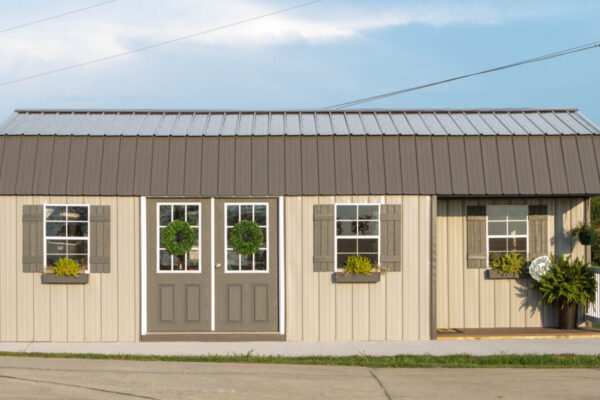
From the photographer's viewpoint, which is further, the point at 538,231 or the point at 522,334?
the point at 538,231

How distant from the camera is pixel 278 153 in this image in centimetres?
1096

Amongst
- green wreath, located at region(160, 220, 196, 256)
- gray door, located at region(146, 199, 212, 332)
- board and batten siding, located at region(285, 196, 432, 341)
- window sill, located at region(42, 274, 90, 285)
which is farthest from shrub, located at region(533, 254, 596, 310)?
window sill, located at region(42, 274, 90, 285)

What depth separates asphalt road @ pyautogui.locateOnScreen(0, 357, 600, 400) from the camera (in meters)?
7.34

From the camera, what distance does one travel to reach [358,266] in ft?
35.4

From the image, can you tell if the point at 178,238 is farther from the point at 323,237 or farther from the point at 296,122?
the point at 296,122

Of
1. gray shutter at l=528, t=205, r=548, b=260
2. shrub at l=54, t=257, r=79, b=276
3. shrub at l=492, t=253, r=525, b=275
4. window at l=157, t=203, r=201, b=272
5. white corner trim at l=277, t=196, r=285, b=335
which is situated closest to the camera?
shrub at l=54, t=257, r=79, b=276

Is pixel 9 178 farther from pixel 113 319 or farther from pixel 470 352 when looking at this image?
pixel 470 352

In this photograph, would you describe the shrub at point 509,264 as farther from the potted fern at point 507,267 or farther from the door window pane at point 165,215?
the door window pane at point 165,215

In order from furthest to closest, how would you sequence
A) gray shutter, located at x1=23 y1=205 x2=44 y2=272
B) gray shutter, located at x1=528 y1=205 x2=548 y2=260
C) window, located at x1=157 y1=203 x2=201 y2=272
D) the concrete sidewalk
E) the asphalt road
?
gray shutter, located at x1=528 y1=205 x2=548 y2=260
window, located at x1=157 y1=203 x2=201 y2=272
gray shutter, located at x1=23 y1=205 x2=44 y2=272
the concrete sidewalk
the asphalt road

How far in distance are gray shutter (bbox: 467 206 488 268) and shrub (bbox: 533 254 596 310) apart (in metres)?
1.12

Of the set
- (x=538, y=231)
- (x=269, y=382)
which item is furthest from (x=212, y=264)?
(x=538, y=231)

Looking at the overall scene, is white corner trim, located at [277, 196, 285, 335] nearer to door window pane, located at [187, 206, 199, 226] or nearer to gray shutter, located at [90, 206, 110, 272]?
door window pane, located at [187, 206, 199, 226]

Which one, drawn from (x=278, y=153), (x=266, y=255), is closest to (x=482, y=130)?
(x=278, y=153)

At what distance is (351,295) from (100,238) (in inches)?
161
